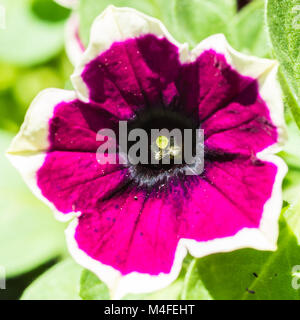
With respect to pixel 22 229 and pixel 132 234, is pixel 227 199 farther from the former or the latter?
pixel 22 229

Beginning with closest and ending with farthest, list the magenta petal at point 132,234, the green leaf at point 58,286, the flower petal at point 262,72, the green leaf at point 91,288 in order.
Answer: the flower petal at point 262,72 < the magenta petal at point 132,234 < the green leaf at point 91,288 < the green leaf at point 58,286

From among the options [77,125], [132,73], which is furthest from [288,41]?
[77,125]

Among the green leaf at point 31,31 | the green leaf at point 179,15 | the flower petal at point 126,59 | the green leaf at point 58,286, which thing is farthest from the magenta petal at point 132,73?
the green leaf at point 31,31

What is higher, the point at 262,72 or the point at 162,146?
the point at 262,72

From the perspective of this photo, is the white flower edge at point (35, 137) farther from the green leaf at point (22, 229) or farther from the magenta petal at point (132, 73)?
the green leaf at point (22, 229)

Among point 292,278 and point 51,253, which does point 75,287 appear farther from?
point 292,278
